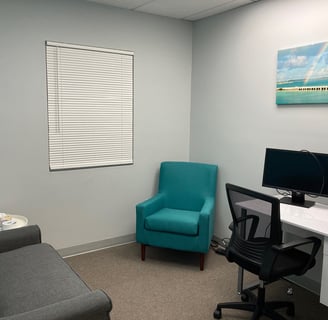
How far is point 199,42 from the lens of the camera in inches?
157

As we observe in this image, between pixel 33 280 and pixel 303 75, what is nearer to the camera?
pixel 33 280

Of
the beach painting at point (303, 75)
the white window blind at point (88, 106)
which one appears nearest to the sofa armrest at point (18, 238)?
the white window blind at point (88, 106)

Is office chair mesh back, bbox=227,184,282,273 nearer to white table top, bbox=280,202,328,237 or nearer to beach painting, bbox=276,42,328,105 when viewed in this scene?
white table top, bbox=280,202,328,237

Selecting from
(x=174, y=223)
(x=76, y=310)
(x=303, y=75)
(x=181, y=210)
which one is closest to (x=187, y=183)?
(x=181, y=210)

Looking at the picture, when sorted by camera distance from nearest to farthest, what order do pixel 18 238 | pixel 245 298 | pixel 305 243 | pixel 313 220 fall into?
1. pixel 305 243
2. pixel 313 220
3. pixel 18 238
4. pixel 245 298

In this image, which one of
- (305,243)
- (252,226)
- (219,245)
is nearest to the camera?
(305,243)

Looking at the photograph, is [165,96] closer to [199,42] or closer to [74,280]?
[199,42]

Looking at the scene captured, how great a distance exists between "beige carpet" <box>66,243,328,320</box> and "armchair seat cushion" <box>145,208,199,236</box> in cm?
37

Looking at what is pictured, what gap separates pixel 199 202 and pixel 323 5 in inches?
83.4

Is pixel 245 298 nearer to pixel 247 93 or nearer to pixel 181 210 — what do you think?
pixel 181 210

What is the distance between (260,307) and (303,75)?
1.83m

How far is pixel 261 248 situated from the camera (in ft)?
7.45

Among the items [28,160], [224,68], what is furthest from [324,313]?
[28,160]

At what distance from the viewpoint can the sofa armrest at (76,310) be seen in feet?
5.08
